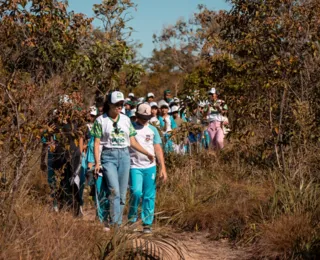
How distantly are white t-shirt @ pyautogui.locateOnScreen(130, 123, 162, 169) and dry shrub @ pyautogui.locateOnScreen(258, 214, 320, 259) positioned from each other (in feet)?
6.31

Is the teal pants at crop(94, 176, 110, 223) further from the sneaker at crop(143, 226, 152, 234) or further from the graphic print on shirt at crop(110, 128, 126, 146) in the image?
the sneaker at crop(143, 226, 152, 234)

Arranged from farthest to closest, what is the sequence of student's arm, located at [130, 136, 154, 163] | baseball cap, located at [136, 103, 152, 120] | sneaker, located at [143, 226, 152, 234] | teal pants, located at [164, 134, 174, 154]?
teal pants, located at [164, 134, 174, 154]
baseball cap, located at [136, 103, 152, 120]
student's arm, located at [130, 136, 154, 163]
sneaker, located at [143, 226, 152, 234]

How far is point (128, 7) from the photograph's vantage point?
45.8ft

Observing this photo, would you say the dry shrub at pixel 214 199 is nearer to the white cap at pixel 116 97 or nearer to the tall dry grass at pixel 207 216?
the tall dry grass at pixel 207 216

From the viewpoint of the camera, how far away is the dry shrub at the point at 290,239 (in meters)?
7.83

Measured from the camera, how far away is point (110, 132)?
30.2 feet

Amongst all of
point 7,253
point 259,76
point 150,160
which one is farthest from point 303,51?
point 7,253

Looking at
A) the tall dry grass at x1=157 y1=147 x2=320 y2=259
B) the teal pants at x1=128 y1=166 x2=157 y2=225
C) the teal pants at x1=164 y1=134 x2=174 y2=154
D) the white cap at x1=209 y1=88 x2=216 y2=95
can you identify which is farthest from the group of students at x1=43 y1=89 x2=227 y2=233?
the teal pants at x1=164 y1=134 x2=174 y2=154

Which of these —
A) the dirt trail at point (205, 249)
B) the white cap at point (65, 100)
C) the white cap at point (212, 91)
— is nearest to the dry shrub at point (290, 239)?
the dirt trail at point (205, 249)

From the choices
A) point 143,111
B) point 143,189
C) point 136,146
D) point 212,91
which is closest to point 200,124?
point 212,91

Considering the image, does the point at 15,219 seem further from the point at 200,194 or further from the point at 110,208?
the point at 200,194

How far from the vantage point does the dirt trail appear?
8812 mm

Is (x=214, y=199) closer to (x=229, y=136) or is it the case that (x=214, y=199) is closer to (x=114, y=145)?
(x=229, y=136)

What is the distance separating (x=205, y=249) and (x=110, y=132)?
1842 millimetres
